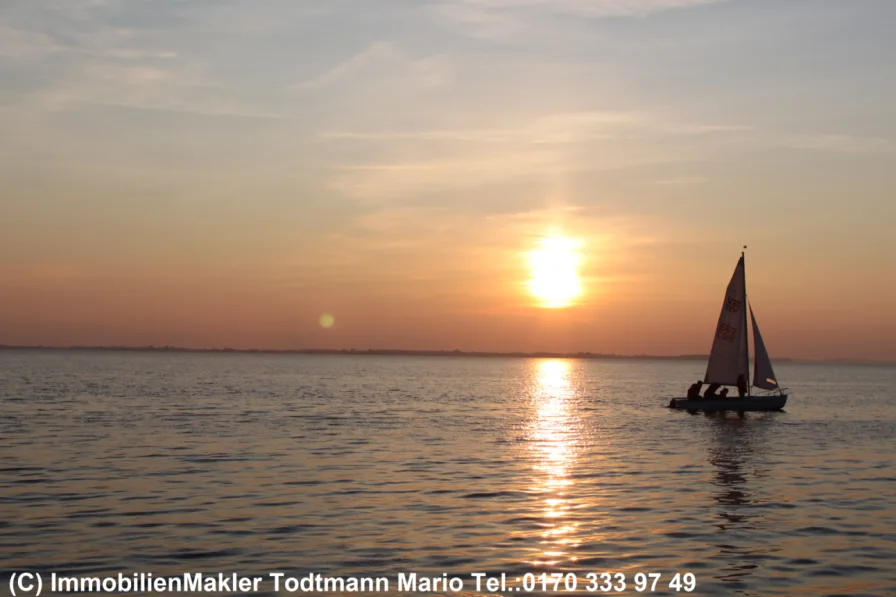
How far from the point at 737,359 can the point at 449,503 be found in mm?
55444

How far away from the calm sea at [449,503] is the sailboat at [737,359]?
1461 cm

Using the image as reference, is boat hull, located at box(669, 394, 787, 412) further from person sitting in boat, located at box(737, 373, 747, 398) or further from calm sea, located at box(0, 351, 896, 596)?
calm sea, located at box(0, 351, 896, 596)

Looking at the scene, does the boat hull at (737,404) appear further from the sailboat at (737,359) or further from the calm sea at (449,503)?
the calm sea at (449,503)

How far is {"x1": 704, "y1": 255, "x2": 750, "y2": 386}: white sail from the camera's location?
262 ft

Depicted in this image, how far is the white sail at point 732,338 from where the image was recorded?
79.9 metres

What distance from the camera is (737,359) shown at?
8038 cm

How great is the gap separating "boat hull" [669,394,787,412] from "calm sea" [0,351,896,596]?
46.0 feet

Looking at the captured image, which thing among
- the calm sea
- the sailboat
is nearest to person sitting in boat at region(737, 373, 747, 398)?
the sailboat

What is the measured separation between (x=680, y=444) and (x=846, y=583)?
33907 mm

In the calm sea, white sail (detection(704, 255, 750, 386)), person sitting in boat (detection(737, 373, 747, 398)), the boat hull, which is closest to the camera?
the calm sea

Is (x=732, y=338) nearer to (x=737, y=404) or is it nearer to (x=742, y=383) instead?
(x=742, y=383)

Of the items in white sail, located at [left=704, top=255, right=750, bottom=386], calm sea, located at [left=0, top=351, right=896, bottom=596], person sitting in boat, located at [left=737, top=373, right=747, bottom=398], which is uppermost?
white sail, located at [left=704, top=255, right=750, bottom=386]

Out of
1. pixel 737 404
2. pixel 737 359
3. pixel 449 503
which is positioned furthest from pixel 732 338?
pixel 449 503

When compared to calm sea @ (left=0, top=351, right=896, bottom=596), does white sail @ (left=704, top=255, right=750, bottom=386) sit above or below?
above
